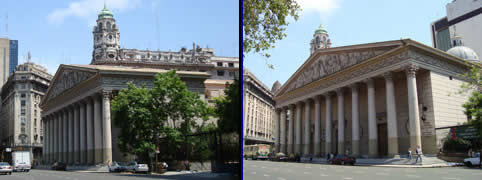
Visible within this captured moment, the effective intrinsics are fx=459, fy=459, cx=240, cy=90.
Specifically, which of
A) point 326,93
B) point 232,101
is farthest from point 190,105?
point 326,93

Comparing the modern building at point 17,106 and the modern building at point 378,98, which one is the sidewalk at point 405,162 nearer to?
the modern building at point 378,98

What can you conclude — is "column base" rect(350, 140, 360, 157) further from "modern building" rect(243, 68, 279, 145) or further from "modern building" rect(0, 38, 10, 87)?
"modern building" rect(0, 38, 10, 87)

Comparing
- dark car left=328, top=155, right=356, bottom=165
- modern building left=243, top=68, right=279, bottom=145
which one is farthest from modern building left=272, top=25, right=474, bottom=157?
modern building left=243, top=68, right=279, bottom=145

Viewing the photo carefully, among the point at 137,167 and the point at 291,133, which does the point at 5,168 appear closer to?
the point at 137,167

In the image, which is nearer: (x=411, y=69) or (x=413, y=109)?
(x=413, y=109)

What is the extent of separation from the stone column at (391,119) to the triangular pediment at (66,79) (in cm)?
3276

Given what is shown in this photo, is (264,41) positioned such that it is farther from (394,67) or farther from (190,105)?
(394,67)

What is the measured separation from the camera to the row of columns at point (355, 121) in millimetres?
43594

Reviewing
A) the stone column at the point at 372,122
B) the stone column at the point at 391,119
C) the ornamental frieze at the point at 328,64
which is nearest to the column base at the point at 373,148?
the stone column at the point at 372,122

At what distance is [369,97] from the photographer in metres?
48.8

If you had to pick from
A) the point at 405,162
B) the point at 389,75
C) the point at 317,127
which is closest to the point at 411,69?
the point at 389,75

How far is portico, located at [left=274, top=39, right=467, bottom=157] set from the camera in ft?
145

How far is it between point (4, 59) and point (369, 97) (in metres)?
42.7

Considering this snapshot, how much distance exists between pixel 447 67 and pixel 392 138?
971 cm
